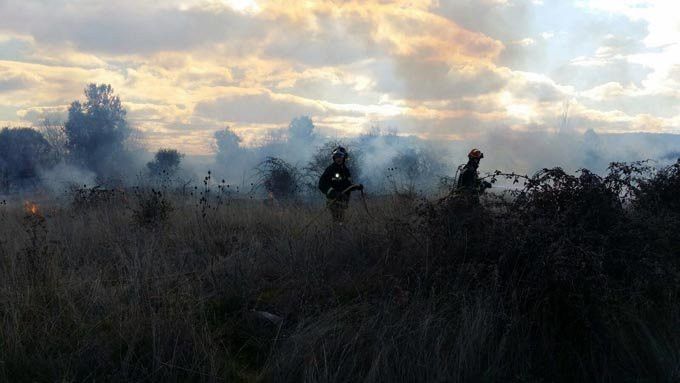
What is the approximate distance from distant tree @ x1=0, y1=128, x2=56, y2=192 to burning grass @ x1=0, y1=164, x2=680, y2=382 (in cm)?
3794

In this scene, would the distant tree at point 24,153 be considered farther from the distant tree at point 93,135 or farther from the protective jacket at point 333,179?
the protective jacket at point 333,179

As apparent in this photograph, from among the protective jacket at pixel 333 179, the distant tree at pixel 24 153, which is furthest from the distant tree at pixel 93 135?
the protective jacket at pixel 333 179

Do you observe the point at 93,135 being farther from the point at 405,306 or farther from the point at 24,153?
the point at 405,306

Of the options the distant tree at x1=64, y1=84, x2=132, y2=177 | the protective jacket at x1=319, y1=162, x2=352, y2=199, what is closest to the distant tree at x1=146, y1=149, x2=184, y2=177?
the distant tree at x1=64, y1=84, x2=132, y2=177

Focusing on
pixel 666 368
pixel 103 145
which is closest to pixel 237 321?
pixel 666 368

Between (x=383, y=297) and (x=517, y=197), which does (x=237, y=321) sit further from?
(x=517, y=197)

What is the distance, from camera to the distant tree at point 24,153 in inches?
1517

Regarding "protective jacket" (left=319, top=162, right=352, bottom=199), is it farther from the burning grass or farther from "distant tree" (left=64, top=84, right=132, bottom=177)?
"distant tree" (left=64, top=84, right=132, bottom=177)

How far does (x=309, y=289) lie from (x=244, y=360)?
967 mm

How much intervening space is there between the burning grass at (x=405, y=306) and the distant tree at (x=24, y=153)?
124 ft

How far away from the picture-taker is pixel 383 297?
455 centimetres

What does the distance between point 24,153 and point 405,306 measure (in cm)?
4249

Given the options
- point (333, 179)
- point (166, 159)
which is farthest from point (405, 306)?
point (166, 159)

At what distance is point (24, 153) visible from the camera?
3962 cm
